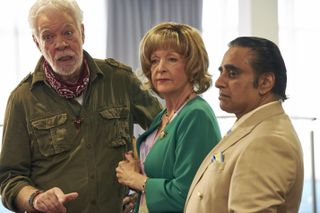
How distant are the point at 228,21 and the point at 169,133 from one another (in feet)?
11.9

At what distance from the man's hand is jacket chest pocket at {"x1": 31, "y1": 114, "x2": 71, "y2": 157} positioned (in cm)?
22

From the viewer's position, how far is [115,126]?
2.08m

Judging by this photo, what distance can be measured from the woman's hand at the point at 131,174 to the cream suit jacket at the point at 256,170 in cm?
30

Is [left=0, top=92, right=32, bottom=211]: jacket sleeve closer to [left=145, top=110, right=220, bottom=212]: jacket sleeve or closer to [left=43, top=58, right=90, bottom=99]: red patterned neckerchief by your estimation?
[left=43, top=58, right=90, bottom=99]: red patterned neckerchief

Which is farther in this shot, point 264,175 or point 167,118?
point 167,118

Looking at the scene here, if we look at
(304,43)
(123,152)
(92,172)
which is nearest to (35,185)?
(92,172)

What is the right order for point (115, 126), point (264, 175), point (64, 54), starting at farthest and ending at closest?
point (115, 126), point (64, 54), point (264, 175)

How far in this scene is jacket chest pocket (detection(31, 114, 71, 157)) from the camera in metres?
2.01

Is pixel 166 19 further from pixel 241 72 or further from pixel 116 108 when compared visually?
pixel 241 72

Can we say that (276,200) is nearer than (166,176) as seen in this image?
Yes

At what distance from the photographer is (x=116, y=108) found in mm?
2094

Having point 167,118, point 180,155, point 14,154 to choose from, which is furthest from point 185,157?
point 14,154

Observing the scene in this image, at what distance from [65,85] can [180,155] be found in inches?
25.1

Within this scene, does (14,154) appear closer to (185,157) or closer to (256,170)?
(185,157)
